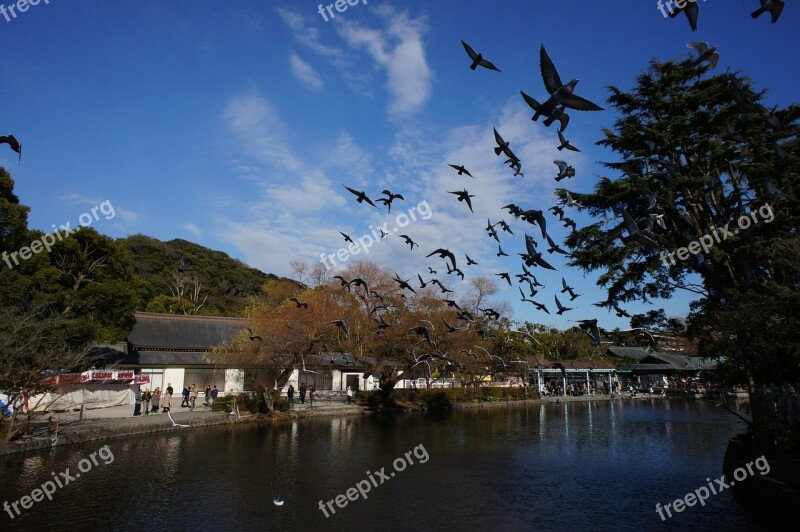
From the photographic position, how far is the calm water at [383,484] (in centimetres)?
1067

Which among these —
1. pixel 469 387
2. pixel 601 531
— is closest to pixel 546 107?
pixel 601 531

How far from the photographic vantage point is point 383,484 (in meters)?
13.8

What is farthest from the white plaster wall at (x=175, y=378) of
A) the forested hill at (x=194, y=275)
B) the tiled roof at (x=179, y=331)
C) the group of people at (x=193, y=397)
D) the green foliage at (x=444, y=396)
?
the forested hill at (x=194, y=275)

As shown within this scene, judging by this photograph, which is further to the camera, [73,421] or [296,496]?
[73,421]

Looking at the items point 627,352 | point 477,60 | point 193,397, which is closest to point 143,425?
point 193,397

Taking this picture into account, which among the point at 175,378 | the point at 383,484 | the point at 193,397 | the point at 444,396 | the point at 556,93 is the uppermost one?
the point at 556,93

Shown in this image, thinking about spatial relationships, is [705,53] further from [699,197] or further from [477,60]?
[699,197]

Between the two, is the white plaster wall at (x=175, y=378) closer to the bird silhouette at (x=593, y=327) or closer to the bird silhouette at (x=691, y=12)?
the bird silhouette at (x=593, y=327)

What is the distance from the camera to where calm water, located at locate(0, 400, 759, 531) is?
10672 mm

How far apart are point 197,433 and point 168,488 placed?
935 centimetres

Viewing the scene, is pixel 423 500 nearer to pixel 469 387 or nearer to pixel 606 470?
pixel 606 470

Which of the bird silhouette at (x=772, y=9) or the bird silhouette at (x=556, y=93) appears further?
the bird silhouette at (x=772, y=9)

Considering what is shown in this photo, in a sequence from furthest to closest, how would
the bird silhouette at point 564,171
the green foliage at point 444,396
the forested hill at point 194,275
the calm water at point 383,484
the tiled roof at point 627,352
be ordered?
1. the tiled roof at point 627,352
2. the forested hill at point 194,275
3. the green foliage at point 444,396
4. the calm water at point 383,484
5. the bird silhouette at point 564,171

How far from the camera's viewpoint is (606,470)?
15859 mm
